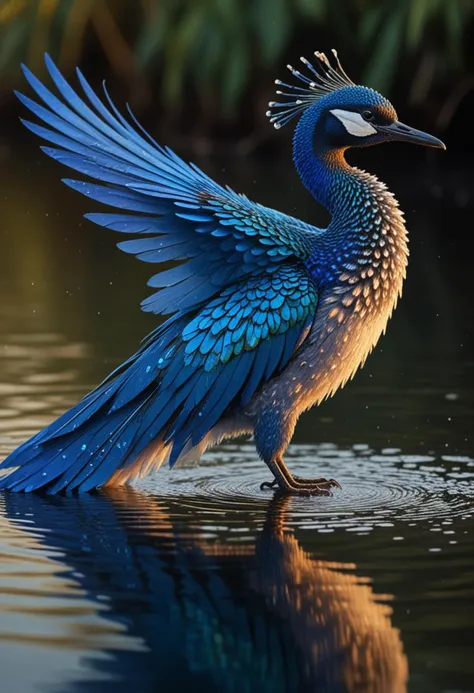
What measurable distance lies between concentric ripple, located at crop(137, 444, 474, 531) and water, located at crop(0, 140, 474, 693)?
0.05 ft

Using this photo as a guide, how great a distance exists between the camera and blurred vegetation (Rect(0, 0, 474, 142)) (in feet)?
77.9

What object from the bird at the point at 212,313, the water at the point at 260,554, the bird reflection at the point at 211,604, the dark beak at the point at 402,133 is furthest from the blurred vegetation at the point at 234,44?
the bird reflection at the point at 211,604

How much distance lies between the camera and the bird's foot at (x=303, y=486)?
734cm

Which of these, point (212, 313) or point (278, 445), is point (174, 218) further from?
point (278, 445)

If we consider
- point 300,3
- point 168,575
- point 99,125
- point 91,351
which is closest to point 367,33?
point 300,3

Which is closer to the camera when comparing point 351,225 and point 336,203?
point 351,225

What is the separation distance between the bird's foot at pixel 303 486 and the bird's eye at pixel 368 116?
1.73 metres

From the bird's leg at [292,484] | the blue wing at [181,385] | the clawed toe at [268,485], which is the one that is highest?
the blue wing at [181,385]

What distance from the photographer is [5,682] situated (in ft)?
15.6

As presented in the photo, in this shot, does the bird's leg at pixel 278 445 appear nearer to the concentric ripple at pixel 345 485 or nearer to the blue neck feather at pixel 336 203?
the concentric ripple at pixel 345 485

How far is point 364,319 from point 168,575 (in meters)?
1.89

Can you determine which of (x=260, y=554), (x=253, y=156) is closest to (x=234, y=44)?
(x=253, y=156)

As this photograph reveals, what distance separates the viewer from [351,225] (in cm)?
743

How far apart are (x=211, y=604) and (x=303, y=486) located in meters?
1.91
